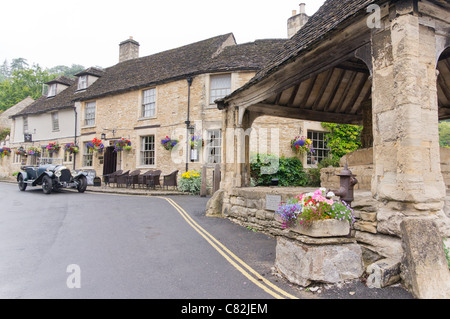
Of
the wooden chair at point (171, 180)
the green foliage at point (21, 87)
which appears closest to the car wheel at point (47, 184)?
the wooden chair at point (171, 180)

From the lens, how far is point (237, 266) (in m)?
4.14

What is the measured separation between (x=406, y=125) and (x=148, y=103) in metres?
15.6

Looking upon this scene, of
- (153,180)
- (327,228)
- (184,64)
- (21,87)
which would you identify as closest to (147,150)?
(153,180)

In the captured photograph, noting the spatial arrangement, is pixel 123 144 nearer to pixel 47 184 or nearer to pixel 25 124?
pixel 47 184

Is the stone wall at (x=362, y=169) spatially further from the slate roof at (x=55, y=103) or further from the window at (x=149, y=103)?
the slate roof at (x=55, y=103)

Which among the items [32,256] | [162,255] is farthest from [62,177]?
[162,255]

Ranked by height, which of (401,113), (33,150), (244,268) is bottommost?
(244,268)

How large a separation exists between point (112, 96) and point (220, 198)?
13593 millimetres

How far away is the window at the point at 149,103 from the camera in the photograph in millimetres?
16797

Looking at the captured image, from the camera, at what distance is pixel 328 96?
25.0 feet

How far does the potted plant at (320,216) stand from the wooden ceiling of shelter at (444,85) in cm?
388

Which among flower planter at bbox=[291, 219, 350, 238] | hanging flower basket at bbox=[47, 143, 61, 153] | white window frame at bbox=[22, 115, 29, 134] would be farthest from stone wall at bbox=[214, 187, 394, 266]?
white window frame at bbox=[22, 115, 29, 134]

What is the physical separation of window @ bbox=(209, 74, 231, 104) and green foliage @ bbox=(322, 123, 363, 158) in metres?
A: 5.35

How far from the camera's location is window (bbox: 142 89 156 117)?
55.1 ft
